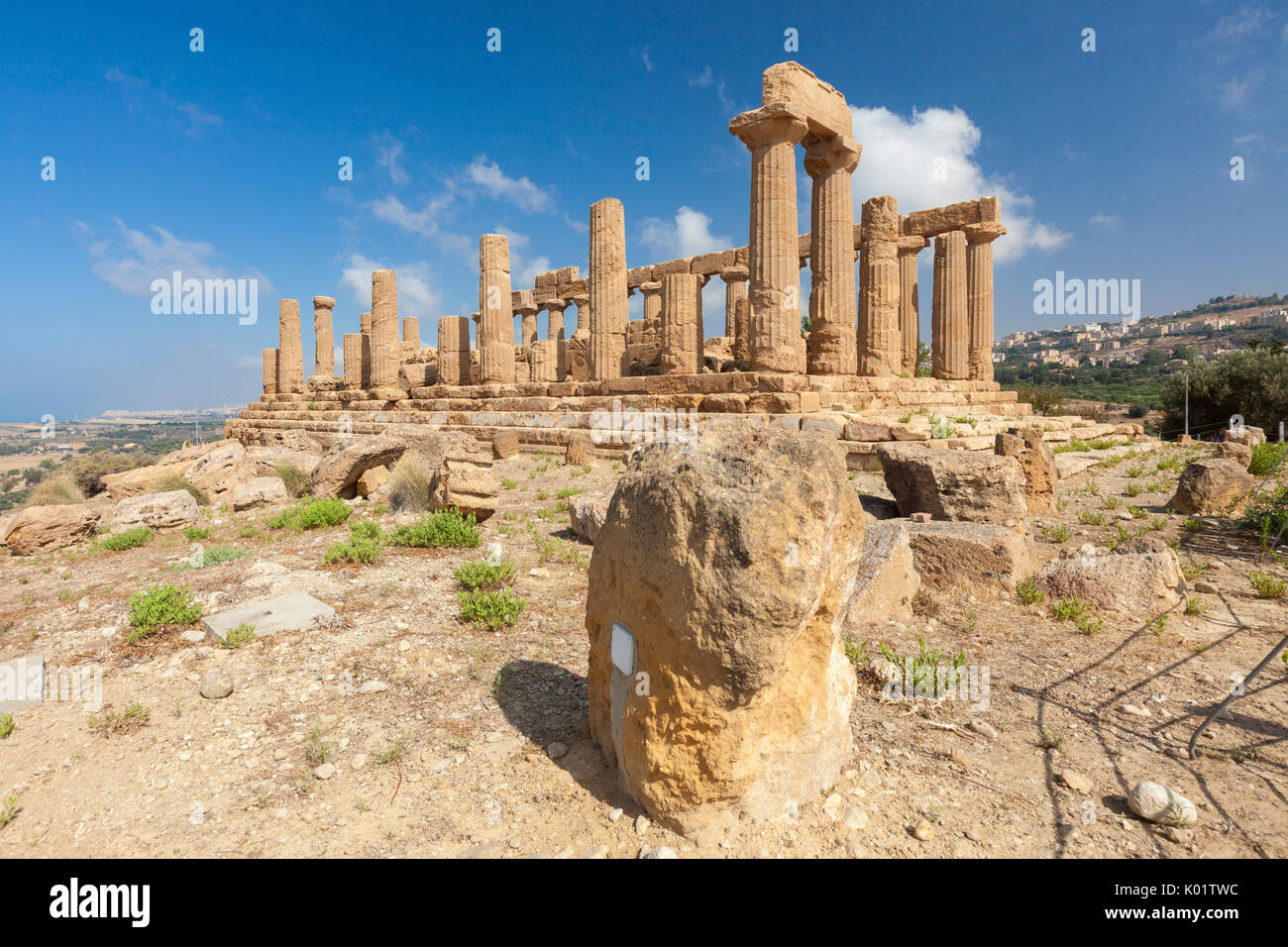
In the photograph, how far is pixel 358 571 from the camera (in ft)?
17.1

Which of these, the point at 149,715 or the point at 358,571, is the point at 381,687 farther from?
the point at 358,571

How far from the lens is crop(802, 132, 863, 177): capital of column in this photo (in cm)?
1196

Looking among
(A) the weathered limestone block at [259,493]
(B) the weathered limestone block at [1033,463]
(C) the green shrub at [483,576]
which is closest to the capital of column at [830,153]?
(B) the weathered limestone block at [1033,463]

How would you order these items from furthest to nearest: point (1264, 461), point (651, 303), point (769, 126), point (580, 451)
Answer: point (651, 303) < point (580, 451) < point (769, 126) < point (1264, 461)

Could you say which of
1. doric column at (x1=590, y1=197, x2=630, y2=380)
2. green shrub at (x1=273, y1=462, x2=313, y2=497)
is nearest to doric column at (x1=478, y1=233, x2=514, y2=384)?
doric column at (x1=590, y1=197, x2=630, y2=380)

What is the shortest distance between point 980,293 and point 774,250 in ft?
28.1

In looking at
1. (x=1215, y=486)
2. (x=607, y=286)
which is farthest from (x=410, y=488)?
(x=1215, y=486)

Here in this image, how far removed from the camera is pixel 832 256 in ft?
41.0

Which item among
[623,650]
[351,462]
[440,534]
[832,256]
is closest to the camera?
[623,650]

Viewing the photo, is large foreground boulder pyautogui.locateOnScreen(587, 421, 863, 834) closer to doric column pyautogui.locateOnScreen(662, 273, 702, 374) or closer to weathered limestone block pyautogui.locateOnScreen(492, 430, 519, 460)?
weathered limestone block pyautogui.locateOnScreen(492, 430, 519, 460)

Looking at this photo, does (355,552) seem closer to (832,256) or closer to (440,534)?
(440,534)

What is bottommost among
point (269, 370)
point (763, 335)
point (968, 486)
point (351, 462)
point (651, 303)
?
point (968, 486)

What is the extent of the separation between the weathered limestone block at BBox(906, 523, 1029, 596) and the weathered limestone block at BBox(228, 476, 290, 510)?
28.7 feet
